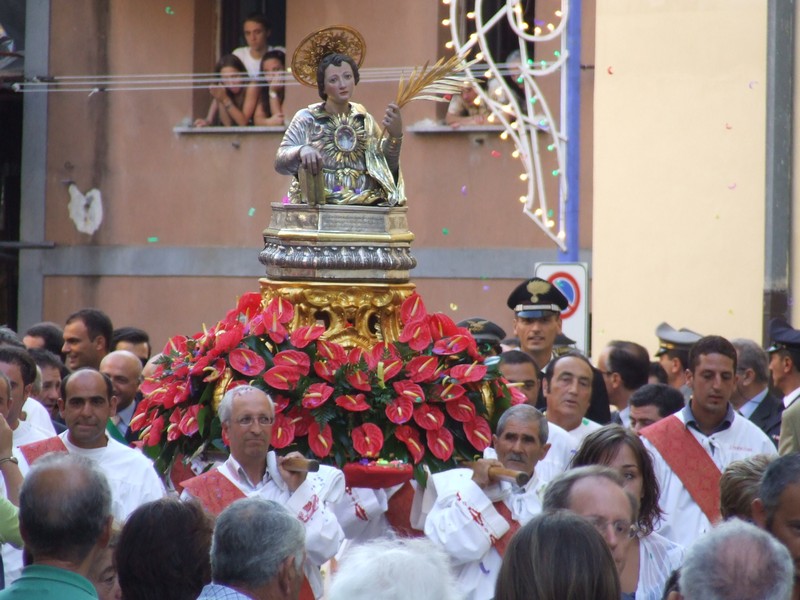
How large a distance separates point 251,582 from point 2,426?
165cm

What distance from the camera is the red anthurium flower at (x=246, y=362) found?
241 inches

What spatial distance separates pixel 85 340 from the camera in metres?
8.98

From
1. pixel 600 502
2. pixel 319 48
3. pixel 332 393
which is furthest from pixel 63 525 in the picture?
pixel 319 48

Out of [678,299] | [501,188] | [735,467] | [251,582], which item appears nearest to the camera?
[251,582]

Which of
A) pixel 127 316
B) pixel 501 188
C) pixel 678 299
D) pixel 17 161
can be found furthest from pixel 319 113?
pixel 17 161

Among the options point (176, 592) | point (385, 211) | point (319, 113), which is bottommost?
point (176, 592)

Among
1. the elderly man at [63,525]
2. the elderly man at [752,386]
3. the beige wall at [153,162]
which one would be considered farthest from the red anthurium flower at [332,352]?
the beige wall at [153,162]

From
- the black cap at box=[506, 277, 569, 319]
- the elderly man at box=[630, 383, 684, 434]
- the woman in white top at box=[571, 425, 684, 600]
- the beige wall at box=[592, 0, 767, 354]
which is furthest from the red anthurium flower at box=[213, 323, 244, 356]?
the beige wall at box=[592, 0, 767, 354]

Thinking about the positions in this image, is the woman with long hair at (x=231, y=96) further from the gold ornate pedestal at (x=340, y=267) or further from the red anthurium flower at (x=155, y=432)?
the red anthurium flower at (x=155, y=432)

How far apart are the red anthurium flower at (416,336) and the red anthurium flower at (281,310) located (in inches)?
17.8

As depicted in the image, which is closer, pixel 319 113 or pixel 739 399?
pixel 319 113

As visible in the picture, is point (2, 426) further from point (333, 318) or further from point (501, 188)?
point (501, 188)

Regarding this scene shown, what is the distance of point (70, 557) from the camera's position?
3.78m

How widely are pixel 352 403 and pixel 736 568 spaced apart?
9.42ft
